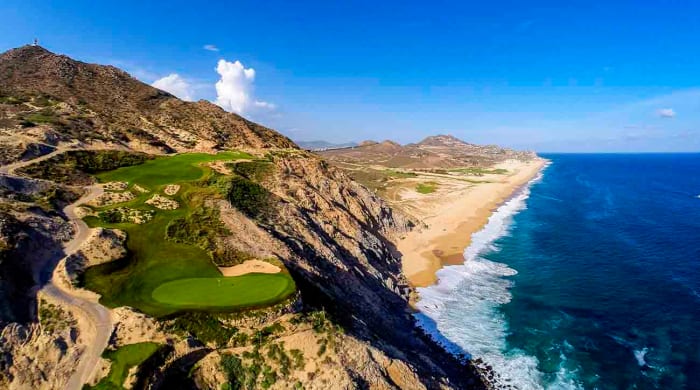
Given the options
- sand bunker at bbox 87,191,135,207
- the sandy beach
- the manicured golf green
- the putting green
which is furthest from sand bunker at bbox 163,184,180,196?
the sandy beach

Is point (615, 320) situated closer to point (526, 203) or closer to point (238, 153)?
point (238, 153)

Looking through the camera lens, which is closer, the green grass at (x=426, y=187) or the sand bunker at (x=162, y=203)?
the sand bunker at (x=162, y=203)

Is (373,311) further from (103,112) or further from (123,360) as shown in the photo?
(103,112)

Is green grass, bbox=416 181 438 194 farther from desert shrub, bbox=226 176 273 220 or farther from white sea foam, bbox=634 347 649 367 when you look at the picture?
white sea foam, bbox=634 347 649 367

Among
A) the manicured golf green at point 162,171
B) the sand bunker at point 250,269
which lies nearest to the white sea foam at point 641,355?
the sand bunker at point 250,269

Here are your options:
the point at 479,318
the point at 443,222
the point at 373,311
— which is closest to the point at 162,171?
the point at 373,311

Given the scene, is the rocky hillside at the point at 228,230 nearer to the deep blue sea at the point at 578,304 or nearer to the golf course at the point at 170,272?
the golf course at the point at 170,272

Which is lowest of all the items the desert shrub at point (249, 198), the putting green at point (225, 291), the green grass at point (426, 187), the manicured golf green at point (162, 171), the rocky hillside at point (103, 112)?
the green grass at point (426, 187)

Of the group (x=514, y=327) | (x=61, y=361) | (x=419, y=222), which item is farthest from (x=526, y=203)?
(x=61, y=361)
